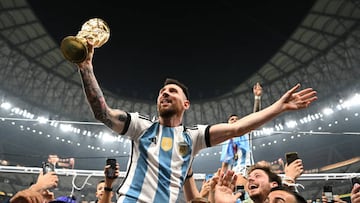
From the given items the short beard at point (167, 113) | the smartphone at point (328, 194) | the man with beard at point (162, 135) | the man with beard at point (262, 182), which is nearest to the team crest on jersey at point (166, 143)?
the man with beard at point (162, 135)

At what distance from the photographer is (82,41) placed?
2.03 meters

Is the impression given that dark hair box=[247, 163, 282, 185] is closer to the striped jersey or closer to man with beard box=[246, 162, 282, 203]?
man with beard box=[246, 162, 282, 203]

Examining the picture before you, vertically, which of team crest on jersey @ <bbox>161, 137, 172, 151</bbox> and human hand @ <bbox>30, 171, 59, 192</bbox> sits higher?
team crest on jersey @ <bbox>161, 137, 172, 151</bbox>

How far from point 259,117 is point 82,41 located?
4.27 ft

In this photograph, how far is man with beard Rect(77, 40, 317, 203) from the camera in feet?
6.68

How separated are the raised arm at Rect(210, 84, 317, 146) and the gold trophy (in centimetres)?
103

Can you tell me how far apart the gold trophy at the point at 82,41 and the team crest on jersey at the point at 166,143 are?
0.76 metres

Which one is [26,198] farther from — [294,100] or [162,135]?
[294,100]

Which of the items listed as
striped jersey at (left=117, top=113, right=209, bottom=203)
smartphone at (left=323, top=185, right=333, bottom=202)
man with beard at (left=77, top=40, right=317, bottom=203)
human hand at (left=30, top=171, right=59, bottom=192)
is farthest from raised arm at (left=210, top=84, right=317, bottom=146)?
smartphone at (left=323, top=185, right=333, bottom=202)

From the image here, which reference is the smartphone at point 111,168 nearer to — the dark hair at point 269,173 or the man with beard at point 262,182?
the man with beard at point 262,182

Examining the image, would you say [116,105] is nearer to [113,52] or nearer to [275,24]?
[113,52]

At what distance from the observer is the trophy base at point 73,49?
1.96m

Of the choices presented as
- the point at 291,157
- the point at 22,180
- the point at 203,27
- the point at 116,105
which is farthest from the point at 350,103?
the point at 22,180

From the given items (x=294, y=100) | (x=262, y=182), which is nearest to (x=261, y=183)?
(x=262, y=182)
